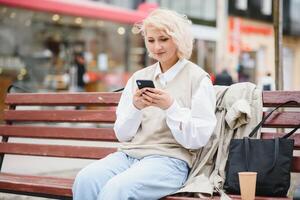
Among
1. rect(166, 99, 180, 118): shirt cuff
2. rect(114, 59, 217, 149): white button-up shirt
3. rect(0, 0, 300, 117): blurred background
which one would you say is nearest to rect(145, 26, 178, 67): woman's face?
rect(114, 59, 217, 149): white button-up shirt

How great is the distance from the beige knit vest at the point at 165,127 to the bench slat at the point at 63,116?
73 centimetres

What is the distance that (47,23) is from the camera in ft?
52.3

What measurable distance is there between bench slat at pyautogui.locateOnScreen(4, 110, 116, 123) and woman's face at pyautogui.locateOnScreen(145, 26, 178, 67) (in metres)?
0.86

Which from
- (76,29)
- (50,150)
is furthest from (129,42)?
(50,150)

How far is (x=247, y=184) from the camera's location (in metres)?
2.99

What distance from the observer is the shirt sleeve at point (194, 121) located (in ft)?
10.7

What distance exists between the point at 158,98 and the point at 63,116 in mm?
1501

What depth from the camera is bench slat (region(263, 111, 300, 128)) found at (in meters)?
3.61

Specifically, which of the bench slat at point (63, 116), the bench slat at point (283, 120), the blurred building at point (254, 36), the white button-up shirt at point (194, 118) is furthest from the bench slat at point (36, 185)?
the blurred building at point (254, 36)

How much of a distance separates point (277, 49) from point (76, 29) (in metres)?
11.3

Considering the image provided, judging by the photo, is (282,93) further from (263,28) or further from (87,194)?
(263,28)

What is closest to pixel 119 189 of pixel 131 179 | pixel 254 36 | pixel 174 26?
pixel 131 179

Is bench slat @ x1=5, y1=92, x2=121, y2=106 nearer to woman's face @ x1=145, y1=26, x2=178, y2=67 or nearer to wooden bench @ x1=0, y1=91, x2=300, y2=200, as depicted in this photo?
wooden bench @ x1=0, y1=91, x2=300, y2=200

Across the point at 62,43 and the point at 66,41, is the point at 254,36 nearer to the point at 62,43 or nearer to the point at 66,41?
the point at 66,41
